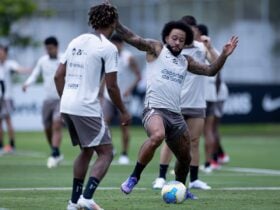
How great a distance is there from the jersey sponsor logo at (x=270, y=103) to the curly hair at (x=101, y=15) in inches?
996

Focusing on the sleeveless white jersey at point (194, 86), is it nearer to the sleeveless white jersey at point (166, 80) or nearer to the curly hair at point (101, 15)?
the sleeveless white jersey at point (166, 80)

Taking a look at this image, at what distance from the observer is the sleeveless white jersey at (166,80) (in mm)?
13156

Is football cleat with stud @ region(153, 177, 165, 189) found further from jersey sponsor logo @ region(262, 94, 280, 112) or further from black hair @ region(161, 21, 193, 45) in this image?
jersey sponsor logo @ region(262, 94, 280, 112)

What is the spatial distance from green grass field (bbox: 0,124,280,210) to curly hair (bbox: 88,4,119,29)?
2.19m

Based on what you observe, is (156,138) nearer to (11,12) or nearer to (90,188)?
(90,188)

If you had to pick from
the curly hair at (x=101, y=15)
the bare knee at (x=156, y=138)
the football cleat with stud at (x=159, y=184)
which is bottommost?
the football cleat with stud at (x=159, y=184)

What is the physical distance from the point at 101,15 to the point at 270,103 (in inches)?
1010

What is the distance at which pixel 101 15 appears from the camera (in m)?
11.6

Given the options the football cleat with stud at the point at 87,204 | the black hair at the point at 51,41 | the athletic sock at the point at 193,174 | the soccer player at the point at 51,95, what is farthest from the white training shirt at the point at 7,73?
the football cleat with stud at the point at 87,204

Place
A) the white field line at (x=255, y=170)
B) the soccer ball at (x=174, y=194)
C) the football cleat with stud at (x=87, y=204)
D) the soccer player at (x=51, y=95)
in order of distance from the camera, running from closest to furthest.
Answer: the football cleat with stud at (x=87, y=204) < the soccer ball at (x=174, y=194) < the white field line at (x=255, y=170) < the soccer player at (x=51, y=95)

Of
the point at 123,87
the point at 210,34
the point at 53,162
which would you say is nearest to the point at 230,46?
the point at 53,162

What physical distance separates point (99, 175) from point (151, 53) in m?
2.23

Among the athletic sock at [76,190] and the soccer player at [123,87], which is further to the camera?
the soccer player at [123,87]

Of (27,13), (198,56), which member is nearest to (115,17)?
(198,56)
